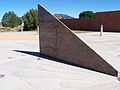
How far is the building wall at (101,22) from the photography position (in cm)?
3609

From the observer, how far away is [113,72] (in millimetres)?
6625

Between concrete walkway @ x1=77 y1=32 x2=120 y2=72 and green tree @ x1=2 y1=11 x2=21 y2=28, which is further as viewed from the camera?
green tree @ x1=2 y1=11 x2=21 y2=28

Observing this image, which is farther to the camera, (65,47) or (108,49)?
(108,49)

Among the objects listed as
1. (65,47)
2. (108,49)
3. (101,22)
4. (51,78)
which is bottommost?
(51,78)

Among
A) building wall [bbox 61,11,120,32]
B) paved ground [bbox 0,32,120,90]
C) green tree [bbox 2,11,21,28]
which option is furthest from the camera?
green tree [bbox 2,11,21,28]

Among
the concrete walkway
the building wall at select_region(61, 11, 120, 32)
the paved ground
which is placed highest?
the building wall at select_region(61, 11, 120, 32)

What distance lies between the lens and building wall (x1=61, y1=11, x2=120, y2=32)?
36.1m

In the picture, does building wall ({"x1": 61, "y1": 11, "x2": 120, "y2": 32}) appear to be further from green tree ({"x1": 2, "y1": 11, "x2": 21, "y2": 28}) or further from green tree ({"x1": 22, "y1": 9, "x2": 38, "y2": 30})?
green tree ({"x1": 2, "y1": 11, "x2": 21, "y2": 28})

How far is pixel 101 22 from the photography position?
127 feet

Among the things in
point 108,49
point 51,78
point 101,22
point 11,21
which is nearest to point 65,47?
point 51,78

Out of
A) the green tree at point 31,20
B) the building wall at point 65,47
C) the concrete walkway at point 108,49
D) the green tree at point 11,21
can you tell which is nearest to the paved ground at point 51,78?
the building wall at point 65,47

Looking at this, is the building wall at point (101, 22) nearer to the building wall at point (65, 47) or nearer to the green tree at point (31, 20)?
the green tree at point (31, 20)

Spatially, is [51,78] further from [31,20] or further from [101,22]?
[31,20]

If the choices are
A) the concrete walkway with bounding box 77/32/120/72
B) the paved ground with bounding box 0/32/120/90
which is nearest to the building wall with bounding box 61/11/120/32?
the concrete walkway with bounding box 77/32/120/72
